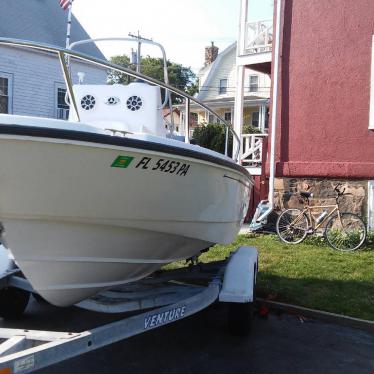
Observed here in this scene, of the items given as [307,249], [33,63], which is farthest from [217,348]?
[33,63]

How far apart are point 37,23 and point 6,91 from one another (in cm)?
396

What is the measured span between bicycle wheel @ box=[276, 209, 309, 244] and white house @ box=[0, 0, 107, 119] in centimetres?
592

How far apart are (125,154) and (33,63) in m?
13.4

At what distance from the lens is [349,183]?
33.7ft

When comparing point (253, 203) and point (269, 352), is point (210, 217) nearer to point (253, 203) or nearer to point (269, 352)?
point (269, 352)

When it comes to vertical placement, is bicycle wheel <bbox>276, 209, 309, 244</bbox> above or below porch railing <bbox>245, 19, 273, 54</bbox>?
below

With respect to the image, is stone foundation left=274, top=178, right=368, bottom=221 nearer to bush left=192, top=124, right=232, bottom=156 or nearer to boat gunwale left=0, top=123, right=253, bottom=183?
bush left=192, top=124, right=232, bottom=156

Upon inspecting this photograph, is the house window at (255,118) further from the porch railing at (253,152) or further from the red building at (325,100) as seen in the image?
the red building at (325,100)

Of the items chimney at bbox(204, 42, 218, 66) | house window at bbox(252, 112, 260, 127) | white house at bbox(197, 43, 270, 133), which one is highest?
chimney at bbox(204, 42, 218, 66)

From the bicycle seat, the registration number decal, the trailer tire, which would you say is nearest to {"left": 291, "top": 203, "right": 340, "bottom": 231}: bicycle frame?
the bicycle seat

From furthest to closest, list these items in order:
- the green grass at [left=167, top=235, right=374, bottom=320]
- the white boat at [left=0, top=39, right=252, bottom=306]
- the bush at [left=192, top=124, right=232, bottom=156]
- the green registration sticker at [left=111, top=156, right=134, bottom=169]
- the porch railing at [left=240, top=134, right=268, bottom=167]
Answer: the bush at [left=192, top=124, right=232, bottom=156]
the porch railing at [left=240, top=134, right=268, bottom=167]
the green grass at [left=167, top=235, right=374, bottom=320]
the green registration sticker at [left=111, top=156, right=134, bottom=169]
the white boat at [left=0, top=39, right=252, bottom=306]

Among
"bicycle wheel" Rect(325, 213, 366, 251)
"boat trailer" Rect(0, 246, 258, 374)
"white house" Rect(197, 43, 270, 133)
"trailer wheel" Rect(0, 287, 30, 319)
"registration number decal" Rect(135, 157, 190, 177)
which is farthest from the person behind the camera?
"white house" Rect(197, 43, 270, 133)

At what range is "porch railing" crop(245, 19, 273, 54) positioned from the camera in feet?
41.1

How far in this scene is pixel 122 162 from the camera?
3500 mm
